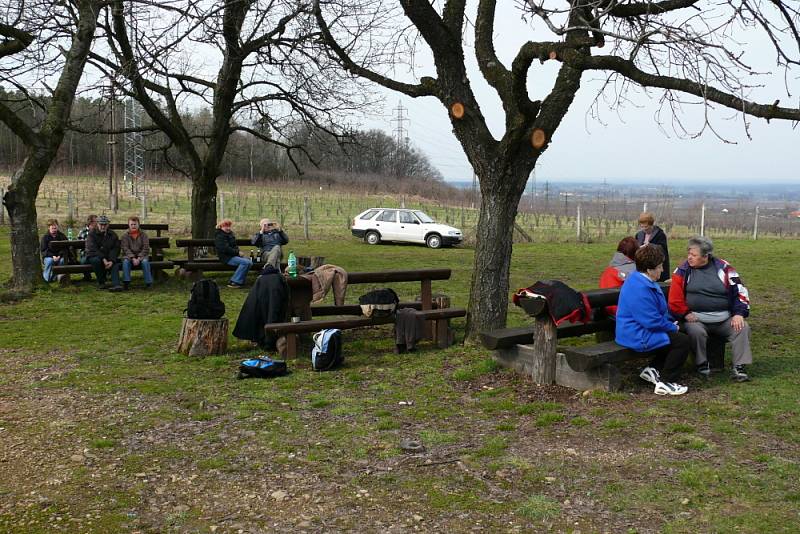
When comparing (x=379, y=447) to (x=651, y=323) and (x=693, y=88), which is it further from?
(x=693, y=88)

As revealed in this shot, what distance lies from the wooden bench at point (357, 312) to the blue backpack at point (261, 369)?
1.56ft

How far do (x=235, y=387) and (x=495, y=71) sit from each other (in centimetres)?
397

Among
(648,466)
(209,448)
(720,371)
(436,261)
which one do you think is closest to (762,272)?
(436,261)

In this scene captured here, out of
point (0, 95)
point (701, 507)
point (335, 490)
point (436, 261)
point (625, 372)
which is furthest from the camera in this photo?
point (436, 261)

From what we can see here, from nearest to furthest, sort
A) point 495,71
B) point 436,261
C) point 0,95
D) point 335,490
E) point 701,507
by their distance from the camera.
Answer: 1. point 701,507
2. point 335,490
3. point 495,71
4. point 0,95
5. point 436,261

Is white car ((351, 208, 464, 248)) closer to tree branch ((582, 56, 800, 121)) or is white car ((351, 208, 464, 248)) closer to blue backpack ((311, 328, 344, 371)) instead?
blue backpack ((311, 328, 344, 371))

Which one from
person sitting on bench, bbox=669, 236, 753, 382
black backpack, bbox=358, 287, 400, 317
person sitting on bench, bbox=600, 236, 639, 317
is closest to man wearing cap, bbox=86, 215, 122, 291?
black backpack, bbox=358, 287, 400, 317

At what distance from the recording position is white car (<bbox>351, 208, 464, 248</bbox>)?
2489 cm

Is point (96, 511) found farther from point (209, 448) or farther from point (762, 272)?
point (762, 272)

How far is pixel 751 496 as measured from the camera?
4.31 metres

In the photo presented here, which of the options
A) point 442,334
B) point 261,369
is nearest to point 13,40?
point 261,369

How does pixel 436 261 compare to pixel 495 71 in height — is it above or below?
below

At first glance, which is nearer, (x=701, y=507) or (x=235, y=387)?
(x=701, y=507)

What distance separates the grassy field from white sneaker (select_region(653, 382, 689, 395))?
101 mm
